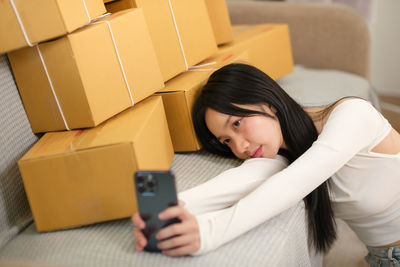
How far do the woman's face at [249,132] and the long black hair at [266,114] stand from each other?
0.5 inches

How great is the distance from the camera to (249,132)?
3.15 ft

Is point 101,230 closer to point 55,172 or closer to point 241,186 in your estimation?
point 55,172

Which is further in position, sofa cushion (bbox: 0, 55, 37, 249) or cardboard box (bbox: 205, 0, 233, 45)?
cardboard box (bbox: 205, 0, 233, 45)

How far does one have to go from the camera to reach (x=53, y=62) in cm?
86

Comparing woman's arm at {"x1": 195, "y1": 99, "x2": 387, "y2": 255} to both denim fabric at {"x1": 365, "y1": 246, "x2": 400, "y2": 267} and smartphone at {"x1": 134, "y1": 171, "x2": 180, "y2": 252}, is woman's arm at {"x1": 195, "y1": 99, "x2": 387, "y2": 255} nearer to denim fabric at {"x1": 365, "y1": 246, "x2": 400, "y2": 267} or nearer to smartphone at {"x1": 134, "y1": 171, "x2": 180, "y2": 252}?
smartphone at {"x1": 134, "y1": 171, "x2": 180, "y2": 252}

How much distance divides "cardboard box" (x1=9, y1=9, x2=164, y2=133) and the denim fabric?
72 centimetres

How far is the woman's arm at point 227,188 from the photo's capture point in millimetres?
849

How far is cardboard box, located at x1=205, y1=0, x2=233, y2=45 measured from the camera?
1371 mm

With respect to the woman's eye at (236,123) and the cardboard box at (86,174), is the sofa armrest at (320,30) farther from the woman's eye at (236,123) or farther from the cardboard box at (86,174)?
the cardboard box at (86,174)

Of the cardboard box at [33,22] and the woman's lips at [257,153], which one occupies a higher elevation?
the cardboard box at [33,22]

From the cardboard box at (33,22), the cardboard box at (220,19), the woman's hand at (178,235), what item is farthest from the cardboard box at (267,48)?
the woman's hand at (178,235)

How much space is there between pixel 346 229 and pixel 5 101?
117 cm

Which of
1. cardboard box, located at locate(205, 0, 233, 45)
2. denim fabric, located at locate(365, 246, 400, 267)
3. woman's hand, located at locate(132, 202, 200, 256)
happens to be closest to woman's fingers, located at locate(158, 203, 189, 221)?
woman's hand, located at locate(132, 202, 200, 256)

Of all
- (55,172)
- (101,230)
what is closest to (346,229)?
(101,230)
